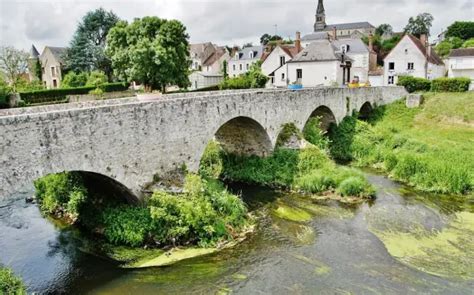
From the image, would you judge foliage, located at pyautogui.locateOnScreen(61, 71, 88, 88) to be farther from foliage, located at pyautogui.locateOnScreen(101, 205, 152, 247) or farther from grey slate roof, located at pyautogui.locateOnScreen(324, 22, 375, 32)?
grey slate roof, located at pyautogui.locateOnScreen(324, 22, 375, 32)

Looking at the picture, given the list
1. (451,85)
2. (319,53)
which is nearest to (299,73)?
(319,53)

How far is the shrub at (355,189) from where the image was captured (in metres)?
16.0

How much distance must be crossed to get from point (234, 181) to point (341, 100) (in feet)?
33.0

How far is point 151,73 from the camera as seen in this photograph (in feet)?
107

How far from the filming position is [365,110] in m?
29.8

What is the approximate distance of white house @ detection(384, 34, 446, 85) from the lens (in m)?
35.7

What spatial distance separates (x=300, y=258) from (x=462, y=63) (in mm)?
34390

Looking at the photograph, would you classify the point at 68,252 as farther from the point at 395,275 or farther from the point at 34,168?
the point at 395,275

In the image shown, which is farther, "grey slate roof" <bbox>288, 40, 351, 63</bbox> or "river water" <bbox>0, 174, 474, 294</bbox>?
"grey slate roof" <bbox>288, 40, 351, 63</bbox>

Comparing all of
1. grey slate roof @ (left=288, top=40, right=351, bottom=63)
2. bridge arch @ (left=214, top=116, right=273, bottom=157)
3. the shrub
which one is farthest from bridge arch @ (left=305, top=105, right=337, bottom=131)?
grey slate roof @ (left=288, top=40, right=351, bottom=63)

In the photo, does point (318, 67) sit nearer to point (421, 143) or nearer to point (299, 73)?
point (299, 73)

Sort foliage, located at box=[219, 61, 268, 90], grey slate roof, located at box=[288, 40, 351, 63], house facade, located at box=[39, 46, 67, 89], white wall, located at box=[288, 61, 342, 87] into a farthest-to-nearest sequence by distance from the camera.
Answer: house facade, located at box=[39, 46, 67, 89]
foliage, located at box=[219, 61, 268, 90]
grey slate roof, located at box=[288, 40, 351, 63]
white wall, located at box=[288, 61, 342, 87]

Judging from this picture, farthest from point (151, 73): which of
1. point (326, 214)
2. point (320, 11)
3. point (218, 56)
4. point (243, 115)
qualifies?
point (320, 11)

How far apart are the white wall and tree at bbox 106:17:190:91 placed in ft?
31.3
